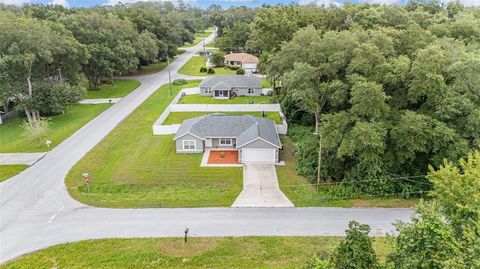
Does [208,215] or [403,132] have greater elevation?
[403,132]

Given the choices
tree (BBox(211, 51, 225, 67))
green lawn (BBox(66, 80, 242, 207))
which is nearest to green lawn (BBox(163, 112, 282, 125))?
green lawn (BBox(66, 80, 242, 207))

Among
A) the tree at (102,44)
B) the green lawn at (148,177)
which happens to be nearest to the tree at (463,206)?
the green lawn at (148,177)

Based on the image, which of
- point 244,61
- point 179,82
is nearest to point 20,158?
point 179,82

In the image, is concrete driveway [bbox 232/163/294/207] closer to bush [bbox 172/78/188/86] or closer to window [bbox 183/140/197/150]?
window [bbox 183/140/197/150]

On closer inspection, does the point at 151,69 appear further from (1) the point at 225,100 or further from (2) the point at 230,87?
(1) the point at 225,100

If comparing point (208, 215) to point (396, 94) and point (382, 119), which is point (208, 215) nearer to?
point (382, 119)

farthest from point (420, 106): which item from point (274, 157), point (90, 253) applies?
point (90, 253)
